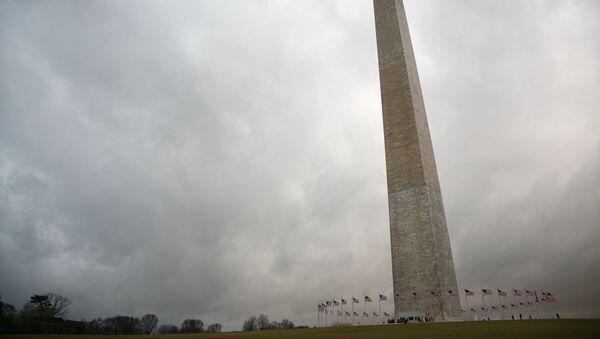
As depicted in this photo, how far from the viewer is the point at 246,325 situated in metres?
55.2

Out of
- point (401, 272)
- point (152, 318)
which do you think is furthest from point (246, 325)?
point (401, 272)

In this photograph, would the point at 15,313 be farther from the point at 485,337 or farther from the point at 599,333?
the point at 599,333

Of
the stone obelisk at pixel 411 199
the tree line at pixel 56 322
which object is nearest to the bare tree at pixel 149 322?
the tree line at pixel 56 322

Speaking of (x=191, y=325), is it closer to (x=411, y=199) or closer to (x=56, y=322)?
(x=56, y=322)

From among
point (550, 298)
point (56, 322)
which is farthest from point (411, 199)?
point (56, 322)

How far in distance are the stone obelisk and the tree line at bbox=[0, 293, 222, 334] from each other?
25.0m

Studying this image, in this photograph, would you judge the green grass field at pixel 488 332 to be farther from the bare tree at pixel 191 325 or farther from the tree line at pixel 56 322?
the bare tree at pixel 191 325

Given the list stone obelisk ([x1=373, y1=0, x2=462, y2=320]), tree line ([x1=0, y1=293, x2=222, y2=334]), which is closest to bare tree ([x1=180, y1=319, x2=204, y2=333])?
tree line ([x1=0, y1=293, x2=222, y2=334])

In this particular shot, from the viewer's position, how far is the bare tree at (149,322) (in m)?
55.2

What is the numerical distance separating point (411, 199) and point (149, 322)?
47.8 metres

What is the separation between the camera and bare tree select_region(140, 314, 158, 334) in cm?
5523

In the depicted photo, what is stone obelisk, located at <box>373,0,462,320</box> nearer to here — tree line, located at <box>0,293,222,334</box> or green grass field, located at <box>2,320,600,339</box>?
green grass field, located at <box>2,320,600,339</box>

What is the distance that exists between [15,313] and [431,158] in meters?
44.3

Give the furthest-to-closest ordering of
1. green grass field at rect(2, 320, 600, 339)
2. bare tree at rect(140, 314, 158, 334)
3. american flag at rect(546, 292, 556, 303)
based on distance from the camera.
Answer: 1. bare tree at rect(140, 314, 158, 334)
2. american flag at rect(546, 292, 556, 303)
3. green grass field at rect(2, 320, 600, 339)
